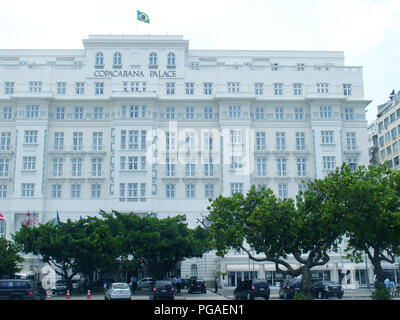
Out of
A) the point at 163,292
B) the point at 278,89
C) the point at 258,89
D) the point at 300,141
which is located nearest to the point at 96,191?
the point at 258,89

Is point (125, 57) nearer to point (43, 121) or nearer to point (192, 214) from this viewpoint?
point (43, 121)

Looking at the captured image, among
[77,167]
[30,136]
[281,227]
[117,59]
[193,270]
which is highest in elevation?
[117,59]

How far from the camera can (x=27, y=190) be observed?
216 feet

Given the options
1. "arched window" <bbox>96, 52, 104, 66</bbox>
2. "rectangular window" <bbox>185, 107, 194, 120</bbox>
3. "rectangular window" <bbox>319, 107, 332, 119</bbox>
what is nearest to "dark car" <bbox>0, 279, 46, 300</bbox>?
"rectangular window" <bbox>185, 107, 194, 120</bbox>

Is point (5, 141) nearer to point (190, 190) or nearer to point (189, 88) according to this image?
point (190, 190)

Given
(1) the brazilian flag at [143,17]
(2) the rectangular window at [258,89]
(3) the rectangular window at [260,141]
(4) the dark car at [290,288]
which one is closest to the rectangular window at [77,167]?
(1) the brazilian flag at [143,17]

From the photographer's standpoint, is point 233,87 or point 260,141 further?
point 233,87

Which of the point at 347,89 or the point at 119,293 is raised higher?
the point at 347,89

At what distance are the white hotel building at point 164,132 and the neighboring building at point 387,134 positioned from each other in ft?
43.5

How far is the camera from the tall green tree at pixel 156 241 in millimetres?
51625

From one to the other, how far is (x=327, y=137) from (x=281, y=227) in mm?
35968

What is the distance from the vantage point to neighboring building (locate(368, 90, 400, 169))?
80.9m

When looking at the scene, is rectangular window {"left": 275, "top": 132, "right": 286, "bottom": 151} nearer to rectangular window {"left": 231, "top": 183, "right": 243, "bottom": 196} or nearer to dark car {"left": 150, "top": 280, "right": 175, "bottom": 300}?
rectangular window {"left": 231, "top": 183, "right": 243, "bottom": 196}
